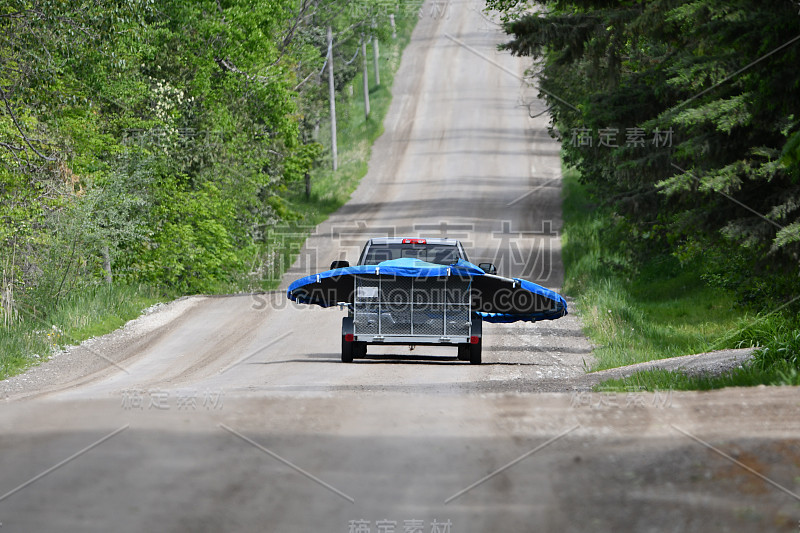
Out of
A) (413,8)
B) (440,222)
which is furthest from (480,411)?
(413,8)

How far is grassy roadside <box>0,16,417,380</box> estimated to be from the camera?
17594mm

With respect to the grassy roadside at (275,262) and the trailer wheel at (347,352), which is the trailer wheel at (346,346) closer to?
the trailer wheel at (347,352)

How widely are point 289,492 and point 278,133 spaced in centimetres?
3008

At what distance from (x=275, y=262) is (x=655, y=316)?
1583cm

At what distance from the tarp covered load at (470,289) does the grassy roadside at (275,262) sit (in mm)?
5242

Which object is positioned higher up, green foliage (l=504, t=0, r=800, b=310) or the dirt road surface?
green foliage (l=504, t=0, r=800, b=310)

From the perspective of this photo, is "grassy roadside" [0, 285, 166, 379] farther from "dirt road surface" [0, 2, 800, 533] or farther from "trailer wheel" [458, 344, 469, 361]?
"trailer wheel" [458, 344, 469, 361]

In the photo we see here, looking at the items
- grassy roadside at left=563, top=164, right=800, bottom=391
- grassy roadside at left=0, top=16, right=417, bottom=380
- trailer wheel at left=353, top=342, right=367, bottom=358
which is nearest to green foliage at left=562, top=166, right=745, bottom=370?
grassy roadside at left=563, top=164, right=800, bottom=391

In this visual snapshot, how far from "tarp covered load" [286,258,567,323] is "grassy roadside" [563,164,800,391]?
147 centimetres

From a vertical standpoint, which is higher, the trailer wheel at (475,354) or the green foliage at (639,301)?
the green foliage at (639,301)

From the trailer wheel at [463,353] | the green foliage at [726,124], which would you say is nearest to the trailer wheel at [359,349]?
the trailer wheel at [463,353]

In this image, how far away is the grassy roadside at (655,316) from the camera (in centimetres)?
→ 1116

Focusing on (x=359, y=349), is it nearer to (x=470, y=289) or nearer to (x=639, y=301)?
(x=470, y=289)

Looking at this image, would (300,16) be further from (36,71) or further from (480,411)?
(480,411)
